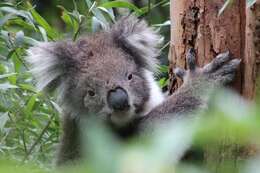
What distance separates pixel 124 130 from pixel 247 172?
6.55 feet

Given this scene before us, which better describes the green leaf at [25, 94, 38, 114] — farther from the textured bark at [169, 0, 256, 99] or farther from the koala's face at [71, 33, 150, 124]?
the textured bark at [169, 0, 256, 99]

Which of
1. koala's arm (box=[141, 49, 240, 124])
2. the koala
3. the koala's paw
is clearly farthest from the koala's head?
the koala's paw

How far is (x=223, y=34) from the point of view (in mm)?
2098

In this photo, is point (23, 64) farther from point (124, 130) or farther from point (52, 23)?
point (52, 23)

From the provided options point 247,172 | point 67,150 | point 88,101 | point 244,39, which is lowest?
point 67,150

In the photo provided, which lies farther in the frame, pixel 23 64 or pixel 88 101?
pixel 23 64

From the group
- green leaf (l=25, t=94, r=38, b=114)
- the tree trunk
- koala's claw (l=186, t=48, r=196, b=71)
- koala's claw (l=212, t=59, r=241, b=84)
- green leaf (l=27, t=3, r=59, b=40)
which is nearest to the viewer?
the tree trunk

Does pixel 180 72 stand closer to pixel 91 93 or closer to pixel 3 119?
pixel 91 93

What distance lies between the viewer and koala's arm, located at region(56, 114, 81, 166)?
2.60m

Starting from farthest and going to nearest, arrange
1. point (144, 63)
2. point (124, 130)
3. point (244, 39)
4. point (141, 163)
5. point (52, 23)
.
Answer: point (52, 23) → point (144, 63) → point (124, 130) → point (244, 39) → point (141, 163)

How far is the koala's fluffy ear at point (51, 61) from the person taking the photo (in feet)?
8.83

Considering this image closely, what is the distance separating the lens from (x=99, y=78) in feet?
8.38

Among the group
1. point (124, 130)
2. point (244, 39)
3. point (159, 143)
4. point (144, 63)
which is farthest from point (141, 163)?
point (144, 63)

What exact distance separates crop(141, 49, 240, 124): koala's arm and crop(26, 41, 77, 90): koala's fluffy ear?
503 mm
